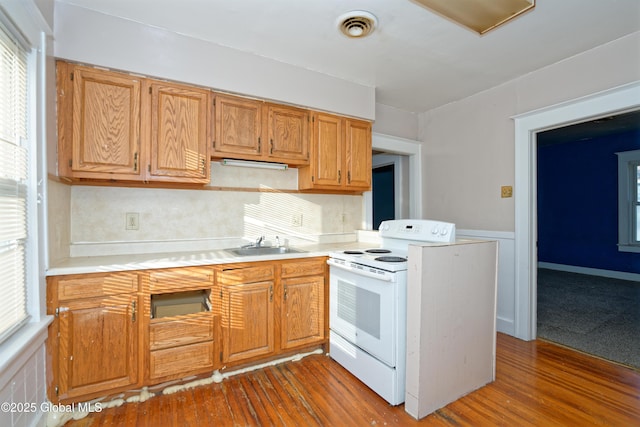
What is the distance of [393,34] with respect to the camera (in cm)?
225

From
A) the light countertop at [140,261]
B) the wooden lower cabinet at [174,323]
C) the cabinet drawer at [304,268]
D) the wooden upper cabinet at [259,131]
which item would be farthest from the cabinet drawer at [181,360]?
the wooden upper cabinet at [259,131]

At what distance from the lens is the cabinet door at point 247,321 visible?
2197mm

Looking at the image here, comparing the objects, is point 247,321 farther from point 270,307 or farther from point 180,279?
point 180,279

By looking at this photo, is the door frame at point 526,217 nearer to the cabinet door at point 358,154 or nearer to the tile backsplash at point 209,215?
the cabinet door at point 358,154

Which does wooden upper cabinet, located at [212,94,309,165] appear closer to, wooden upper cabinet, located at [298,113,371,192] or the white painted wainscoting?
wooden upper cabinet, located at [298,113,371,192]

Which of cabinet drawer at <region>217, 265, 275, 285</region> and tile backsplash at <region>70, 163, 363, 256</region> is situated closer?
cabinet drawer at <region>217, 265, 275, 285</region>

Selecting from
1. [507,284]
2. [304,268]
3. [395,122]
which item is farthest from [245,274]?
[395,122]

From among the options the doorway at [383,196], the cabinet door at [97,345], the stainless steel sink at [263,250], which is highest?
the doorway at [383,196]

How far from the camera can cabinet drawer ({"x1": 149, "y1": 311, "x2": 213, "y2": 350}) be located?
2.00 meters

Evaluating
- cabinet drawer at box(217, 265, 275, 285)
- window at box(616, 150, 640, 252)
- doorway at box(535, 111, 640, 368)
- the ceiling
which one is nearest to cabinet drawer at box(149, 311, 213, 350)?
cabinet drawer at box(217, 265, 275, 285)

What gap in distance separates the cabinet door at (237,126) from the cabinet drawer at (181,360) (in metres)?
1.44

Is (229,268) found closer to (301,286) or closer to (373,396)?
(301,286)

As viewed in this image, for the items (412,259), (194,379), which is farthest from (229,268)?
(412,259)

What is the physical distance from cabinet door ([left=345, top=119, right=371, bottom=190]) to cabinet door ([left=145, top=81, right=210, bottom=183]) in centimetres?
134
